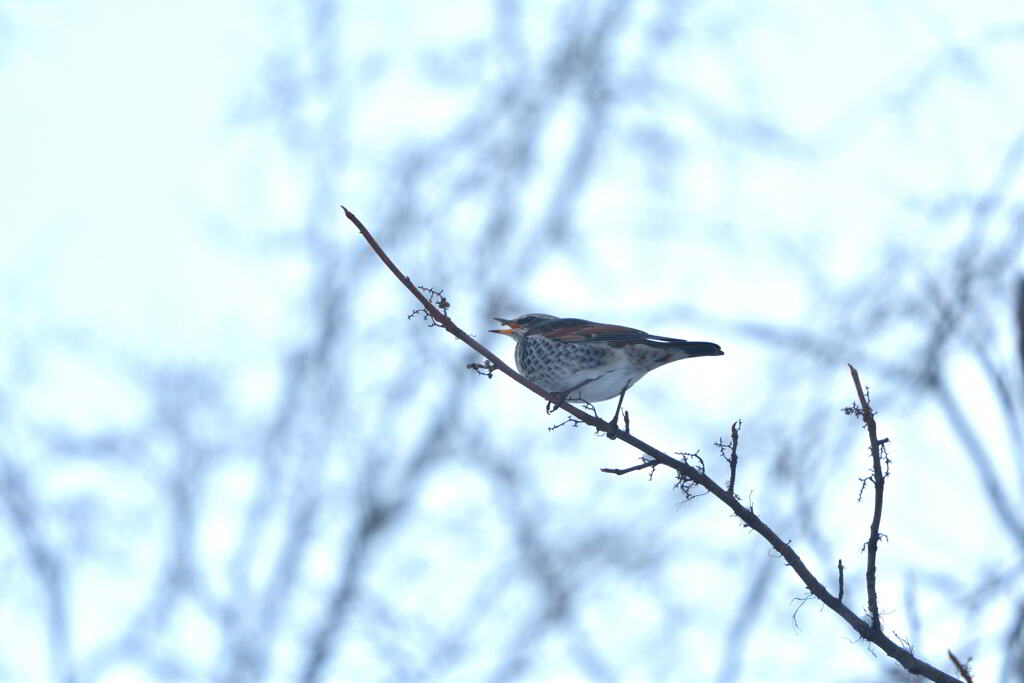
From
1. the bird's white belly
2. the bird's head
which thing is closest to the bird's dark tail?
the bird's white belly

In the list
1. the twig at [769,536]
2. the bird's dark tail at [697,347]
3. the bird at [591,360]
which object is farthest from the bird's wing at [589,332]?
the twig at [769,536]

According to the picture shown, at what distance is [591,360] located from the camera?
13.4 ft

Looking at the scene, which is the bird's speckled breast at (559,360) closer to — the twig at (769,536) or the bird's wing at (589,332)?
the bird's wing at (589,332)

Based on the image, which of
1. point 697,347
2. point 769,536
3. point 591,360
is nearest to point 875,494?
point 769,536

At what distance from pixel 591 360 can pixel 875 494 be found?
2.11 metres

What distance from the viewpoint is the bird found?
4023 mm

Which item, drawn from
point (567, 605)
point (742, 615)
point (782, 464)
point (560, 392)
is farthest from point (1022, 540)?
point (567, 605)

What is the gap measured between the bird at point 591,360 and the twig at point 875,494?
1.85 metres

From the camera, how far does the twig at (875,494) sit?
6.39ft

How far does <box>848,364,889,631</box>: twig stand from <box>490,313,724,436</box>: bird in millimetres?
1850

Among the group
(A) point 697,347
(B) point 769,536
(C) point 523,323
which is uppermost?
(C) point 523,323

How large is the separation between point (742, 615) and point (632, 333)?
243cm

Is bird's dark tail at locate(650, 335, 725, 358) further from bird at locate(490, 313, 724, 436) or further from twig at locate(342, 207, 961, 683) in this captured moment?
twig at locate(342, 207, 961, 683)

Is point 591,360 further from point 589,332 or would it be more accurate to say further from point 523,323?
point 523,323
